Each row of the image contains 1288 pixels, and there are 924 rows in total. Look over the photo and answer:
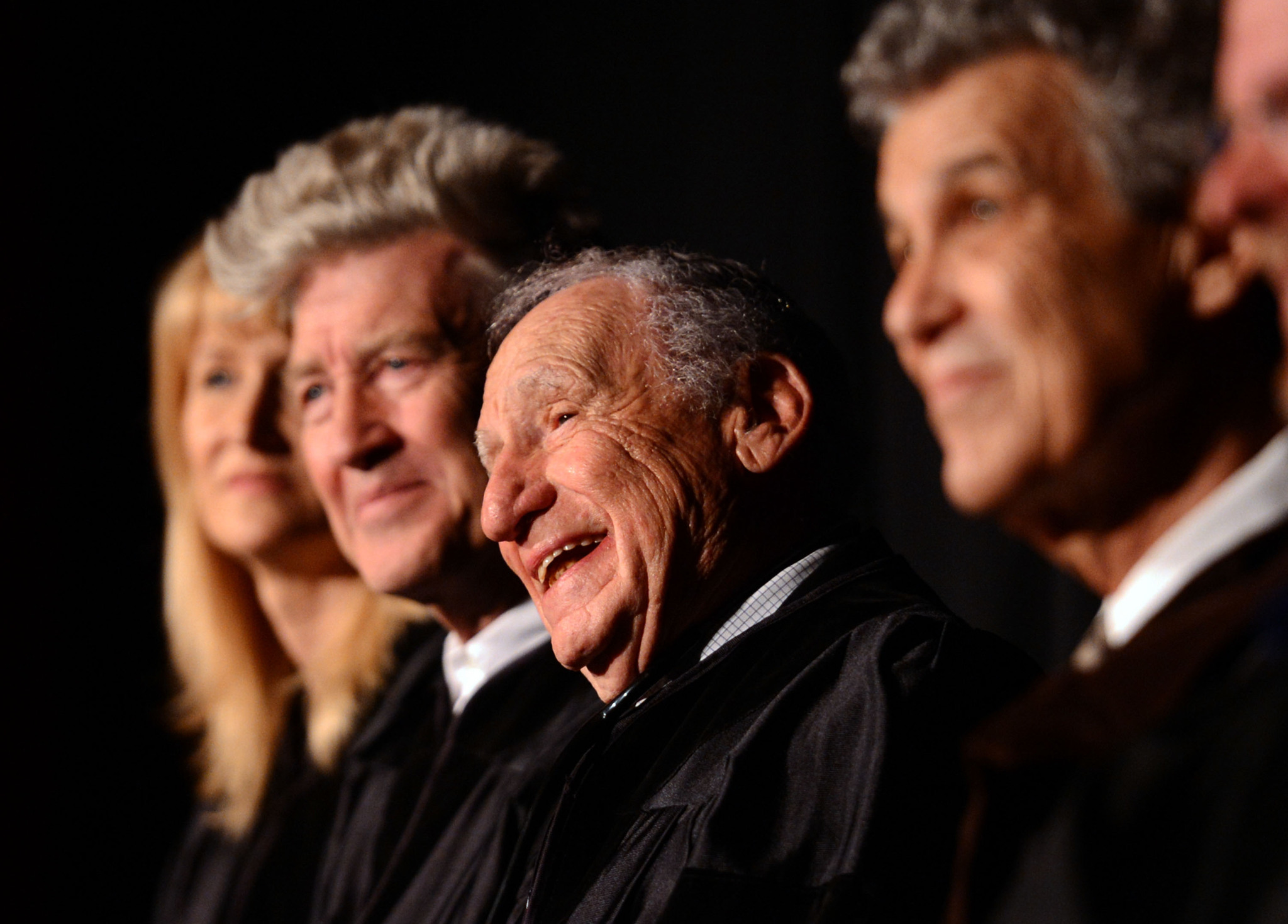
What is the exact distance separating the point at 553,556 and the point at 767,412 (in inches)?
12.7

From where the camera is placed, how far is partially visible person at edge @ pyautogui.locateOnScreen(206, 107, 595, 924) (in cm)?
216

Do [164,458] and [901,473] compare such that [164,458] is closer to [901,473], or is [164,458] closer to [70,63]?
[70,63]

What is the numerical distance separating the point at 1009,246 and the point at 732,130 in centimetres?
228

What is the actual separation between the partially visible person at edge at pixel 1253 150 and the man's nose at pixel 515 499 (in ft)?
3.00

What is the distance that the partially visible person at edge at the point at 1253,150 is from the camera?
0.90 metres

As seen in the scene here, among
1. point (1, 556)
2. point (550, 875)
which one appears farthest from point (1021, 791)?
point (1, 556)

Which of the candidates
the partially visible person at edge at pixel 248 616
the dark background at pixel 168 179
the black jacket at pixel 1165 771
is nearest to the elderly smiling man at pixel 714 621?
the black jacket at pixel 1165 771

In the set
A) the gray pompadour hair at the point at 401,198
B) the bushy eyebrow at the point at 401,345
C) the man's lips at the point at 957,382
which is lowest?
the man's lips at the point at 957,382

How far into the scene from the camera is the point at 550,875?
1600 millimetres

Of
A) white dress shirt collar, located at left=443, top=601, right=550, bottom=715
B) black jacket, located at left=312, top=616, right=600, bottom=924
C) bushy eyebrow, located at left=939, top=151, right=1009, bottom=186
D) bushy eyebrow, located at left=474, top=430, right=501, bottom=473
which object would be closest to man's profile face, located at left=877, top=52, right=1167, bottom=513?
bushy eyebrow, located at left=939, top=151, right=1009, bottom=186

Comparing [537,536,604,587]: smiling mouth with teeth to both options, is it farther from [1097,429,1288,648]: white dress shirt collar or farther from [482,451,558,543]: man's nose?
[1097,429,1288,648]: white dress shirt collar

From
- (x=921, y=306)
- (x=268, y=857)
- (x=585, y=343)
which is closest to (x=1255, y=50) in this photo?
(x=921, y=306)

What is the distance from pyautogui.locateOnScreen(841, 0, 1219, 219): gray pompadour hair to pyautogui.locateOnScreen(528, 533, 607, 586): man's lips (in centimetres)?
78

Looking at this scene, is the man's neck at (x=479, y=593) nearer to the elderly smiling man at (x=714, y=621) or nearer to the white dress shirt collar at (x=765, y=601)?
the elderly smiling man at (x=714, y=621)
